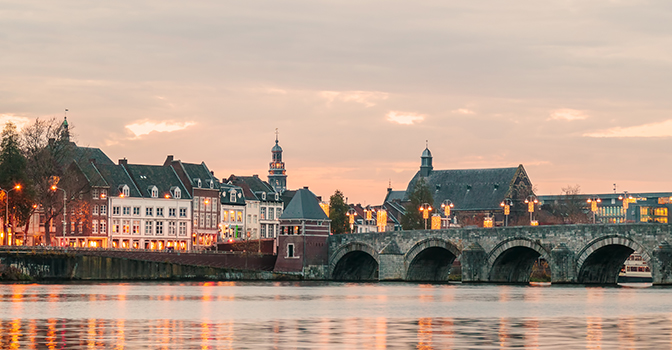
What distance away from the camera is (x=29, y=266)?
105 m

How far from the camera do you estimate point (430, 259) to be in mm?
117875

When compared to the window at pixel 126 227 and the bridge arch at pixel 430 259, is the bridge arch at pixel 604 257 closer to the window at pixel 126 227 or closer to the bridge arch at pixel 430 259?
the bridge arch at pixel 430 259

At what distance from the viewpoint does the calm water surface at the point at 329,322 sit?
1394 inches

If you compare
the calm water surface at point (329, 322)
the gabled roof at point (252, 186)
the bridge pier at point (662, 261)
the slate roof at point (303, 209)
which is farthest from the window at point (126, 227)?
the bridge pier at point (662, 261)

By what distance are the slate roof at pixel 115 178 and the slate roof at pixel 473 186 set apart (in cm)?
6525

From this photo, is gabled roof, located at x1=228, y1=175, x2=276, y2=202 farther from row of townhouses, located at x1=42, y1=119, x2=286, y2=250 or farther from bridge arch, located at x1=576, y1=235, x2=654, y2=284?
bridge arch, located at x1=576, y1=235, x2=654, y2=284

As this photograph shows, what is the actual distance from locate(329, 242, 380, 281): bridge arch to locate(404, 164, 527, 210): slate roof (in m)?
59.1

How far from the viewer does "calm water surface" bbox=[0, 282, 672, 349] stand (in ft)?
116

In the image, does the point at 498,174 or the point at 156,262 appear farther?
the point at 498,174

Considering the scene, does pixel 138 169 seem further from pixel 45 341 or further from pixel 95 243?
pixel 45 341

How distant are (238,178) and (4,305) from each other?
113 m

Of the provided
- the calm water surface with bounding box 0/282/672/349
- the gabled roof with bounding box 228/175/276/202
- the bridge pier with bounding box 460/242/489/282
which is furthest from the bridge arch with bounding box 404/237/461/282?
the gabled roof with bounding box 228/175/276/202

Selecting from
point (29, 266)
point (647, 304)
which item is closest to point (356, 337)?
point (647, 304)

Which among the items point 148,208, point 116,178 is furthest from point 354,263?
point 116,178
